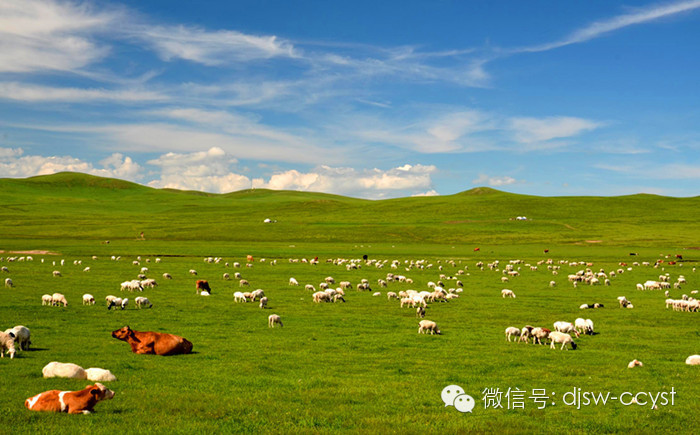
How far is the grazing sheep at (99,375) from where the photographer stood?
13.9m

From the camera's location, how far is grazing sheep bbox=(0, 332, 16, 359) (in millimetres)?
16188

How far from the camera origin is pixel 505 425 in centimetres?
1134

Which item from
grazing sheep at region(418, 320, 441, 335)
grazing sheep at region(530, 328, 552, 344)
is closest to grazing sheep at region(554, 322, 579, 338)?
grazing sheep at region(530, 328, 552, 344)

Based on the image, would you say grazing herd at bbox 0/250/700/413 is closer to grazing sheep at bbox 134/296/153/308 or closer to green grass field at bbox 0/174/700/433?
grazing sheep at bbox 134/296/153/308

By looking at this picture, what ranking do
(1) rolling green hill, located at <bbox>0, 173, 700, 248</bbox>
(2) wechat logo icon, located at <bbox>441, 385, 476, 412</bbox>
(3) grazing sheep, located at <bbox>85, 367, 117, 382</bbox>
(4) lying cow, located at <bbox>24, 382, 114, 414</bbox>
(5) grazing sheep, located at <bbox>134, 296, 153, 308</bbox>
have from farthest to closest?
(1) rolling green hill, located at <bbox>0, 173, 700, 248</bbox> < (5) grazing sheep, located at <bbox>134, 296, 153, 308</bbox> < (3) grazing sheep, located at <bbox>85, 367, 117, 382</bbox> < (2) wechat logo icon, located at <bbox>441, 385, 476, 412</bbox> < (4) lying cow, located at <bbox>24, 382, 114, 414</bbox>

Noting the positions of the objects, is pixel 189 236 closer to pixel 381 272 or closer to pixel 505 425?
pixel 381 272

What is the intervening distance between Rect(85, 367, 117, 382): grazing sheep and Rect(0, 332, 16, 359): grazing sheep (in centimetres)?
385

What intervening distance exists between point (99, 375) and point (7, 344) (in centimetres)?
462

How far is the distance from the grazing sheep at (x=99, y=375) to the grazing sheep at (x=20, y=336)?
447 cm

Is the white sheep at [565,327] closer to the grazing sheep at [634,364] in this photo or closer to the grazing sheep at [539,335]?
the grazing sheep at [539,335]

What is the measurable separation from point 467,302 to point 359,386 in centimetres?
2154

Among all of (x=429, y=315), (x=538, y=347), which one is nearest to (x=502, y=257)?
(x=429, y=315)

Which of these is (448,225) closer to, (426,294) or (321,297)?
(426,294)

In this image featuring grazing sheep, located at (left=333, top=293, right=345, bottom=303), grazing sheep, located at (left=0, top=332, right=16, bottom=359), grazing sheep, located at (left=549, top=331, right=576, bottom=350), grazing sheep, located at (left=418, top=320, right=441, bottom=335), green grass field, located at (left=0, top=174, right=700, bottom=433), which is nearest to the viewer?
green grass field, located at (left=0, top=174, right=700, bottom=433)
